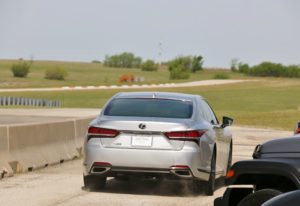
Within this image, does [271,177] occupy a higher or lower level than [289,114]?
higher

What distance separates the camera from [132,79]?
402 ft

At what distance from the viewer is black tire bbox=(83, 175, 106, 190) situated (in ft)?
46.9

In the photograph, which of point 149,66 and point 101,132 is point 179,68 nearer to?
point 149,66

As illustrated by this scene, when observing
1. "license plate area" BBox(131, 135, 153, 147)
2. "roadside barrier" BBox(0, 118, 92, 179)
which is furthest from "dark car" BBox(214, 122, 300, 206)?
"roadside barrier" BBox(0, 118, 92, 179)

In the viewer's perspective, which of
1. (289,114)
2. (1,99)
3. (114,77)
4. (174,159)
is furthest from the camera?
(114,77)

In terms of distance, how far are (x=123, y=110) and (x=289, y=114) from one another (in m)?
36.4

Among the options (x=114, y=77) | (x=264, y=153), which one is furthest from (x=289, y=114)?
(x=114, y=77)

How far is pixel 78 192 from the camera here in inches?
563

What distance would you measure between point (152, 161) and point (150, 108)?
113 centimetres

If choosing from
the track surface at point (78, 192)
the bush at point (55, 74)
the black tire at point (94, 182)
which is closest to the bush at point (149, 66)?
the bush at point (55, 74)

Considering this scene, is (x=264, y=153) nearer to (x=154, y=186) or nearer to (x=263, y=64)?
(x=154, y=186)

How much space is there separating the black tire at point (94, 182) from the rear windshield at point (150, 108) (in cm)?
94

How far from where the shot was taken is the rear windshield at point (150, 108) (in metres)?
14.3

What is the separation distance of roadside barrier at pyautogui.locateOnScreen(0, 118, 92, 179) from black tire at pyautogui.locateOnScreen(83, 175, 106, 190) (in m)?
2.39
